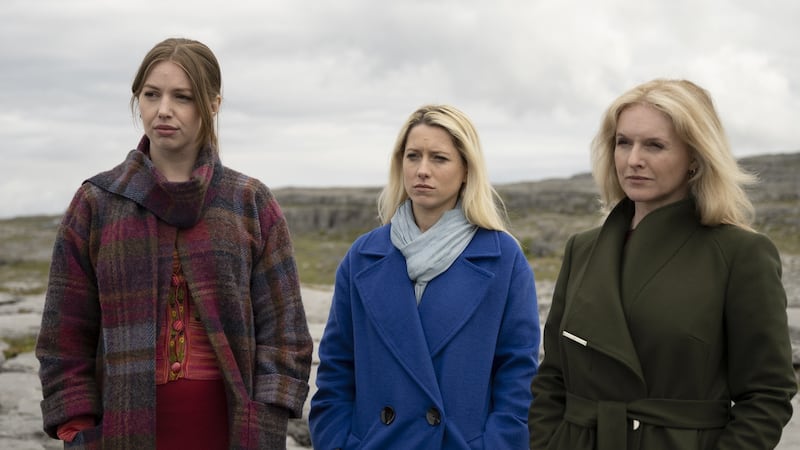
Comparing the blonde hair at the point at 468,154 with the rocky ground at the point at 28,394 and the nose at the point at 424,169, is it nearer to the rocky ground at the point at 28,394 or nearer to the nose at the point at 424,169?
the nose at the point at 424,169

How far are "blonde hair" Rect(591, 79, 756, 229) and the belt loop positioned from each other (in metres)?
0.64

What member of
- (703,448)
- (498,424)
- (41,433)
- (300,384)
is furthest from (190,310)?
Result: (41,433)

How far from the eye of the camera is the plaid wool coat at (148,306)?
308 centimetres

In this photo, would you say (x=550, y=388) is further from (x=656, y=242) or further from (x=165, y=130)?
(x=165, y=130)

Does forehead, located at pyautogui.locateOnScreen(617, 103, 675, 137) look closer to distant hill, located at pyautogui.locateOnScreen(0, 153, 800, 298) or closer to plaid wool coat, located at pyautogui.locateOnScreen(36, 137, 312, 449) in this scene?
plaid wool coat, located at pyautogui.locateOnScreen(36, 137, 312, 449)

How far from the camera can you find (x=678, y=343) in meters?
2.67

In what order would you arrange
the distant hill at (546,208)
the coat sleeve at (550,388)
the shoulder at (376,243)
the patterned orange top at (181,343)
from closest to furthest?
1. the coat sleeve at (550,388)
2. the patterned orange top at (181,343)
3. the shoulder at (376,243)
4. the distant hill at (546,208)

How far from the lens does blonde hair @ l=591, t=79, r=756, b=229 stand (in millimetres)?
2717

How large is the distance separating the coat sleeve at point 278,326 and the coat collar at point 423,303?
0.34 meters

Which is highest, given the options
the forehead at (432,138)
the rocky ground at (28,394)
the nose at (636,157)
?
the forehead at (432,138)

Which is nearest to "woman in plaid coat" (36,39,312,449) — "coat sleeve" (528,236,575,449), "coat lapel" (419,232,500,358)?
"coat lapel" (419,232,500,358)

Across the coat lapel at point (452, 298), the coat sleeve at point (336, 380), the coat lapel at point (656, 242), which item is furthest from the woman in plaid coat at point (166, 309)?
the coat lapel at point (656, 242)

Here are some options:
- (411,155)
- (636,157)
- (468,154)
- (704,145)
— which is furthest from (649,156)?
(411,155)

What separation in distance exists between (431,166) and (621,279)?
1012mm
